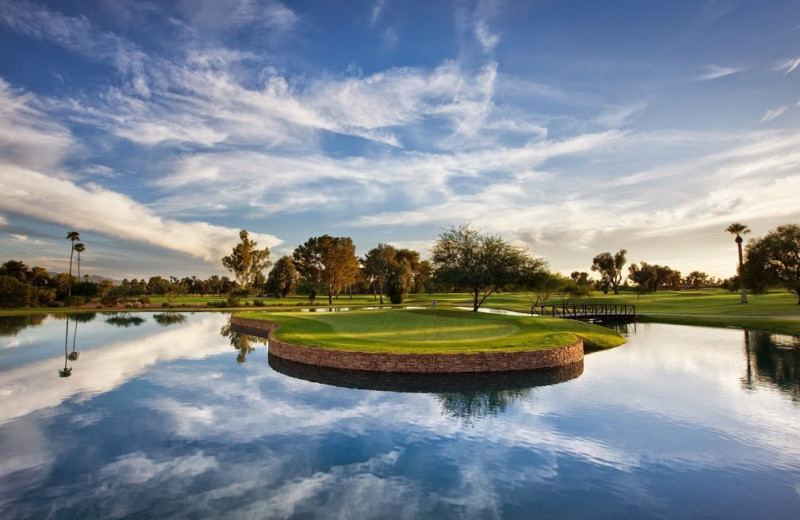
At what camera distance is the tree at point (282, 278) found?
88438mm

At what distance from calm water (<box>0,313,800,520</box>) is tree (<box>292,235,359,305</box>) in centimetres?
5769

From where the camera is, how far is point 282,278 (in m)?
88.2

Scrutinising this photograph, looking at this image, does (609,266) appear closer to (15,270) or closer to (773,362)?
(773,362)

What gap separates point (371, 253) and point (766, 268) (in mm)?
64373

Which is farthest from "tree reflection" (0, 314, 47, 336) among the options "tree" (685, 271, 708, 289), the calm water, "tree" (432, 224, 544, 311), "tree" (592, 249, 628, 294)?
"tree" (685, 271, 708, 289)

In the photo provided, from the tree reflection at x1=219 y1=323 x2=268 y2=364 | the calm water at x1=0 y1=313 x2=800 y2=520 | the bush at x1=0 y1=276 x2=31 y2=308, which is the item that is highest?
the bush at x1=0 y1=276 x2=31 y2=308

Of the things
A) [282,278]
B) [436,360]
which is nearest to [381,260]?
[282,278]

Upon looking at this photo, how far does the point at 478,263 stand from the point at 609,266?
8207 centimetres

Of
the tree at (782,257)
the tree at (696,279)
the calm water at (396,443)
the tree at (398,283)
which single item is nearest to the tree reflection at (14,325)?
the calm water at (396,443)

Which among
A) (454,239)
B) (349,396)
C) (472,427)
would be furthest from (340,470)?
(454,239)

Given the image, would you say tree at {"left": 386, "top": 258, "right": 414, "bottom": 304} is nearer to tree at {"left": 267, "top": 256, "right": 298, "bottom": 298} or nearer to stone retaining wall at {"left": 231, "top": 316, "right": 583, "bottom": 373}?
tree at {"left": 267, "top": 256, "right": 298, "bottom": 298}

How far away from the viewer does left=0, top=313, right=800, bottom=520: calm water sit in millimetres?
8359

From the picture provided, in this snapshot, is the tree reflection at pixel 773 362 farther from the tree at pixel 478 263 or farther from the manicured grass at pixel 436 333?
the tree at pixel 478 263

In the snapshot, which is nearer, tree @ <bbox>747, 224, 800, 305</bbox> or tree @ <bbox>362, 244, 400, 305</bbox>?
tree @ <bbox>747, 224, 800, 305</bbox>
